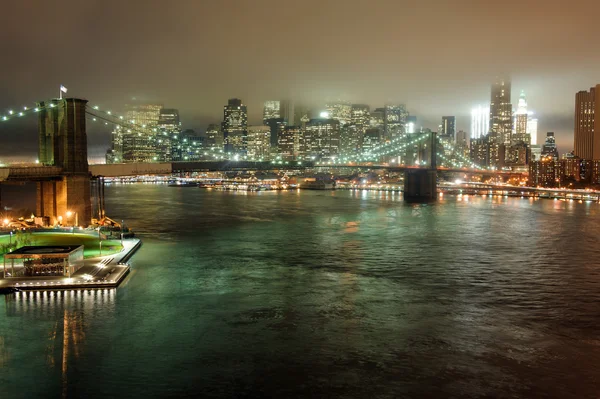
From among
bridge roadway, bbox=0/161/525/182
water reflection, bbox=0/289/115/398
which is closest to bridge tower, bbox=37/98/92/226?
bridge roadway, bbox=0/161/525/182

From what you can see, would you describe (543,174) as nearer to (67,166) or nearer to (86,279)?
(67,166)

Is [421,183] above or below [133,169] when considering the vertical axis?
below

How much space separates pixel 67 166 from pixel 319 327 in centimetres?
1989

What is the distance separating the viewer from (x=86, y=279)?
1755 centimetres

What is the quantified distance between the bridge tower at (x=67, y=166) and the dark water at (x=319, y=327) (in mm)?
5488

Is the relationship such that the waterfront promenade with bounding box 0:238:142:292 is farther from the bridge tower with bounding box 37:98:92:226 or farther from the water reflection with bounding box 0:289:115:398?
the bridge tower with bounding box 37:98:92:226

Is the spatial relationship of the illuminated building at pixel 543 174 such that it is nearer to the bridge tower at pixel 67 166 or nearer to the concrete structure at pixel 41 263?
the bridge tower at pixel 67 166

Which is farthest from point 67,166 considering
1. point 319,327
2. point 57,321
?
point 319,327

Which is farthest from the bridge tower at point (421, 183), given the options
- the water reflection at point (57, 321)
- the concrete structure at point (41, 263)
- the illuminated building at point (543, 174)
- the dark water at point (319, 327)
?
the water reflection at point (57, 321)

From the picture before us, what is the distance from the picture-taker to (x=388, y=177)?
460ft

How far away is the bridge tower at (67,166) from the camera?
28.6 metres

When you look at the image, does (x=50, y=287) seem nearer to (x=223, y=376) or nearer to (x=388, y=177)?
(x=223, y=376)

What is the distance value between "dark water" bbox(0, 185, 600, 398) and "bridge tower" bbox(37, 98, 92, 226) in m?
5.49

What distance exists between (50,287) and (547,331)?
45.8ft
